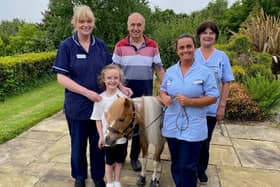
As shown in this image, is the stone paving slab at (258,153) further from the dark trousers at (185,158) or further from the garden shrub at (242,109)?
the dark trousers at (185,158)

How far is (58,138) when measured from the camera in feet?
14.7

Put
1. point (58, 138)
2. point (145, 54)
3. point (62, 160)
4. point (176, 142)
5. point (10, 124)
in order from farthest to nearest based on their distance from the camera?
point (10, 124) → point (58, 138) → point (62, 160) → point (145, 54) → point (176, 142)

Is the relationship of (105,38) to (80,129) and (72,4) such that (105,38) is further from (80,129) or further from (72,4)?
(80,129)

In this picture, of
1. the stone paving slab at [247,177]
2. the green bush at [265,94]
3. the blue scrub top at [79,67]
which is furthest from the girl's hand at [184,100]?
the green bush at [265,94]

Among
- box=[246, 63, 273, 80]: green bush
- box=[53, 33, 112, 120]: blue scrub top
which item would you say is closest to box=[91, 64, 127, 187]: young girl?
box=[53, 33, 112, 120]: blue scrub top

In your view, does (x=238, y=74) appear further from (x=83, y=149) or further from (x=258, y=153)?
(x=83, y=149)

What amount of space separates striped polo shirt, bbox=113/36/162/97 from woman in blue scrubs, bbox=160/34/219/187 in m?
0.62

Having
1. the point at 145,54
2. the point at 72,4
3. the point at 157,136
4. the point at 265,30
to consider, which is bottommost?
Answer: the point at 157,136

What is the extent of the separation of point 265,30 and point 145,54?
7.72m

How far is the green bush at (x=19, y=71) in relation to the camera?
7371mm

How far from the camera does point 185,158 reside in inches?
93.4

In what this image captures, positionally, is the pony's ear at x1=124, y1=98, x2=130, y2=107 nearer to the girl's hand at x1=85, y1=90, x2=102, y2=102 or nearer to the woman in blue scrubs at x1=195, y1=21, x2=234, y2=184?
the girl's hand at x1=85, y1=90, x2=102, y2=102

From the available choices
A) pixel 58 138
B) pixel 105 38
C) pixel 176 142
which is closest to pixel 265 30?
pixel 105 38

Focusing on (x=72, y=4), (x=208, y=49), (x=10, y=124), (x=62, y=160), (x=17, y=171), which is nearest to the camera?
(x=208, y=49)
